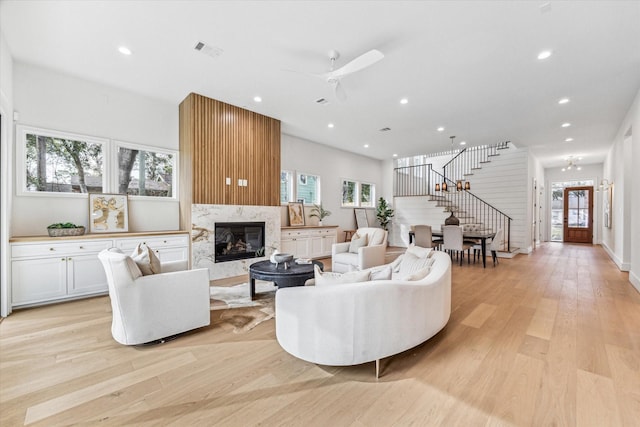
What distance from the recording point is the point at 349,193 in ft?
30.0

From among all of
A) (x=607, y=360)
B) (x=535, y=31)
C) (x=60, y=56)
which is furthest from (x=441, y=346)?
(x=60, y=56)

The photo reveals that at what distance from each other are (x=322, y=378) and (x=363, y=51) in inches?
140

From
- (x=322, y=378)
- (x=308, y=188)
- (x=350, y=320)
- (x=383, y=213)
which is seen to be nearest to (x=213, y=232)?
(x=308, y=188)

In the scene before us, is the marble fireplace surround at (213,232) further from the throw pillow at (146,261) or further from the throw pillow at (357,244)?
the throw pillow at (146,261)

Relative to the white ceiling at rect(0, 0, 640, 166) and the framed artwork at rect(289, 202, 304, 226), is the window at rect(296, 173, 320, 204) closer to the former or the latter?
the framed artwork at rect(289, 202, 304, 226)

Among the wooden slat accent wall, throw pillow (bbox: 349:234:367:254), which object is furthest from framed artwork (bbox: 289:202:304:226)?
throw pillow (bbox: 349:234:367:254)

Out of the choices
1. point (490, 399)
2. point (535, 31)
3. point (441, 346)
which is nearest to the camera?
point (490, 399)

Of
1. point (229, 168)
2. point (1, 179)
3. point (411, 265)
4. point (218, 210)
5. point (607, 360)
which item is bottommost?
point (607, 360)

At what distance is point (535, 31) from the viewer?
2.96 m

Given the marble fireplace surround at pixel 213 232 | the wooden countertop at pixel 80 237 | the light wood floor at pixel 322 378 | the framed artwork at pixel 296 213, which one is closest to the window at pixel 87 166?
the wooden countertop at pixel 80 237

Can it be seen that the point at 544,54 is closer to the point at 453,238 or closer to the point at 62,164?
the point at 453,238

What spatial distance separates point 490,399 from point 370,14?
344 centimetres

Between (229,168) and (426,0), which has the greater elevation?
(426,0)

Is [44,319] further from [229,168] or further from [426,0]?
[426,0]
